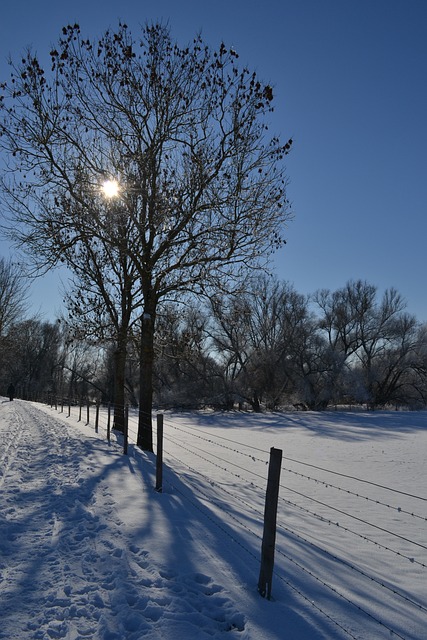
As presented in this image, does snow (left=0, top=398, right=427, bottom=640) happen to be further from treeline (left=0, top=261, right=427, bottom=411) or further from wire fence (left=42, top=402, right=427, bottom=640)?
treeline (left=0, top=261, right=427, bottom=411)

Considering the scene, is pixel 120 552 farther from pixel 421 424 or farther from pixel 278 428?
pixel 421 424

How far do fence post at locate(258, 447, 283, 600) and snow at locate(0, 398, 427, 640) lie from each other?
0.16 meters

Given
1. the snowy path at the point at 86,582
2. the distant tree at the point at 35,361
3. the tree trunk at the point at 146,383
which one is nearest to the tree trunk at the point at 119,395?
the tree trunk at the point at 146,383

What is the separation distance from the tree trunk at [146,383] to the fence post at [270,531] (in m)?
8.86

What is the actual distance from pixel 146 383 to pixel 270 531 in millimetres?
9304

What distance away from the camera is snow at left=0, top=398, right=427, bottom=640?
372 centimetres

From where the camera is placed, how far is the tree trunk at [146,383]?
1301 centimetres

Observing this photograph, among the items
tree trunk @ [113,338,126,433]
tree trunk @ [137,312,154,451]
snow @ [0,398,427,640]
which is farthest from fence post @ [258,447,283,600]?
tree trunk @ [113,338,126,433]

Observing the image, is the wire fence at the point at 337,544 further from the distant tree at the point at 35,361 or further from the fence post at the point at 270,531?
the distant tree at the point at 35,361

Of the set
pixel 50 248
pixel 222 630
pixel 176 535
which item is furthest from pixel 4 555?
pixel 50 248

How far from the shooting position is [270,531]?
4.32 m

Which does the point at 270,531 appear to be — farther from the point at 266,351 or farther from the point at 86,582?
the point at 266,351

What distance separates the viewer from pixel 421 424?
32.2 meters

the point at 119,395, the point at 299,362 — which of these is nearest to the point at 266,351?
the point at 299,362
